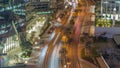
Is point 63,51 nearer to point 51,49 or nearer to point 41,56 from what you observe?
point 51,49

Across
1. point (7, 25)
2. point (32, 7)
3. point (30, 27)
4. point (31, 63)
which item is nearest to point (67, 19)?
Answer: point (32, 7)

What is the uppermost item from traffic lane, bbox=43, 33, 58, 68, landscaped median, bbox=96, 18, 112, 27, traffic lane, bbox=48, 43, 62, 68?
landscaped median, bbox=96, 18, 112, 27

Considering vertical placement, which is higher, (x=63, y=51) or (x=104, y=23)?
(x=104, y=23)

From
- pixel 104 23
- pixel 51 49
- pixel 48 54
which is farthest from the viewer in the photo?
pixel 104 23

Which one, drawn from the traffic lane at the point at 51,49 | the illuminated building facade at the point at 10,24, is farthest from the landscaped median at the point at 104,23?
the illuminated building facade at the point at 10,24

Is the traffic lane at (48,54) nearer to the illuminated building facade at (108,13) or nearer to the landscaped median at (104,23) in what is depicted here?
the landscaped median at (104,23)

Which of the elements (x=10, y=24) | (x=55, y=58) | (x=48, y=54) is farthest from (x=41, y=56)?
(x=10, y=24)

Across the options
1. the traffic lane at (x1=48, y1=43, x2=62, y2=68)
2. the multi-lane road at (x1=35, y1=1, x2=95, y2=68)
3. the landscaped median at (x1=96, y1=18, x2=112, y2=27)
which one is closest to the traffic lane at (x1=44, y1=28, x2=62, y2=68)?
the multi-lane road at (x1=35, y1=1, x2=95, y2=68)

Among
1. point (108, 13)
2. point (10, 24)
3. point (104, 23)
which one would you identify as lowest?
point (104, 23)

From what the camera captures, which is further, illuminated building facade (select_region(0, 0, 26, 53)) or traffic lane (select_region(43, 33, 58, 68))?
illuminated building facade (select_region(0, 0, 26, 53))

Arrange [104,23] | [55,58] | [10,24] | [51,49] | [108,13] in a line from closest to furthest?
[55,58], [51,49], [10,24], [104,23], [108,13]

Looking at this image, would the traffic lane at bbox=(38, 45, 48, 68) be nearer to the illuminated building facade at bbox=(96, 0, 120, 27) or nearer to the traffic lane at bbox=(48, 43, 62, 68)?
the traffic lane at bbox=(48, 43, 62, 68)
